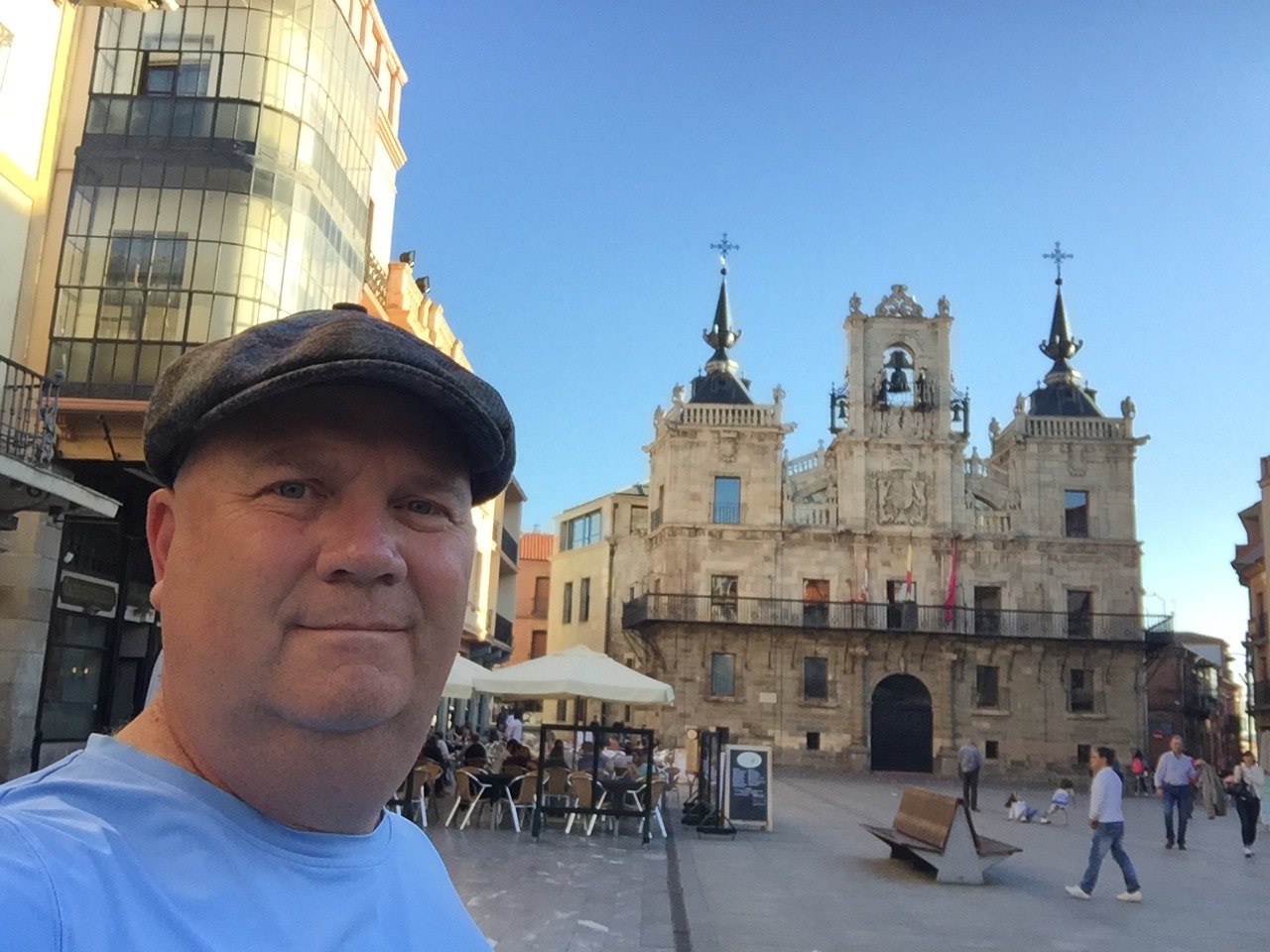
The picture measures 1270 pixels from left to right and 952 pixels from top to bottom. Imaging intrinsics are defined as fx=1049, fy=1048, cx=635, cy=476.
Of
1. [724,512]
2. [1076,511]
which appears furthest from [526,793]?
[1076,511]

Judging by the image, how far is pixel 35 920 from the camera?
819 mm

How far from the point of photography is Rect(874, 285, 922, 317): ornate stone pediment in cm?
3941

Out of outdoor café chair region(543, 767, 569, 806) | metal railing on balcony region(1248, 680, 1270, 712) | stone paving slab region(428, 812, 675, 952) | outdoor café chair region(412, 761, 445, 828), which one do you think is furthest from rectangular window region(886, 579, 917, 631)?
outdoor café chair region(412, 761, 445, 828)

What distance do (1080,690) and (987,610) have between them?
4.17 metres

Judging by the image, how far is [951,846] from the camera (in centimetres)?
1077

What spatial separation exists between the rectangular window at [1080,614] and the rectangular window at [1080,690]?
1.26 meters

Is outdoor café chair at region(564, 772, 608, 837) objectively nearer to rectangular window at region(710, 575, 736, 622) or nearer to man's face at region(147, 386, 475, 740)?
man's face at region(147, 386, 475, 740)

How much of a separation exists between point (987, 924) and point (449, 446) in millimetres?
8955

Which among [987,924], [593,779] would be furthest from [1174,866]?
[593,779]

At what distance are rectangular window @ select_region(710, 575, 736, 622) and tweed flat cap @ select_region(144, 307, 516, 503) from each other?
1404 inches

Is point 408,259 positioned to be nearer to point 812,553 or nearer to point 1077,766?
point 812,553

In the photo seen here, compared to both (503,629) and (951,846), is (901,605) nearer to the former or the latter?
(503,629)

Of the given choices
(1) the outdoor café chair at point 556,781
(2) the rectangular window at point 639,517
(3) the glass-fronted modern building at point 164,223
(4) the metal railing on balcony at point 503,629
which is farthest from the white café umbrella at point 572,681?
(2) the rectangular window at point 639,517

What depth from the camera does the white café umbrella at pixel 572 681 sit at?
569 inches
